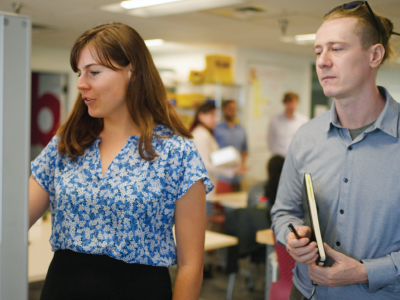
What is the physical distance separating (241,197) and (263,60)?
10.9 feet

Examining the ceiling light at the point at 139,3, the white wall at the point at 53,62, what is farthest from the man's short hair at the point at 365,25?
the white wall at the point at 53,62

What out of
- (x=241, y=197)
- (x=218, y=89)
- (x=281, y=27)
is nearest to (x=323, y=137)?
(x=241, y=197)

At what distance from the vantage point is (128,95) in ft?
4.64

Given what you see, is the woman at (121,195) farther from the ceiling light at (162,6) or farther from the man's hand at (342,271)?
the ceiling light at (162,6)

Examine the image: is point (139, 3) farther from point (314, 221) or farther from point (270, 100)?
point (270, 100)

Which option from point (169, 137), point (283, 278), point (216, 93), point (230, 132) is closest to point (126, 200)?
point (169, 137)

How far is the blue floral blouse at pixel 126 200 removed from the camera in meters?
1.31

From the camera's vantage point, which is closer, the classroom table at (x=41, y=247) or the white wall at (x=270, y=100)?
the classroom table at (x=41, y=247)

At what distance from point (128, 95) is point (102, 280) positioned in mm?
583

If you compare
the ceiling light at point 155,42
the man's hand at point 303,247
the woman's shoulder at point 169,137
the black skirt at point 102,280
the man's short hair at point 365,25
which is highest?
the ceiling light at point 155,42

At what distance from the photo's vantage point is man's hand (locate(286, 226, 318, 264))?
1.31 metres

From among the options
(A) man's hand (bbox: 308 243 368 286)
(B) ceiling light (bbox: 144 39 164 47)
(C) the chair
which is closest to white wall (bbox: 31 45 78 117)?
(B) ceiling light (bbox: 144 39 164 47)

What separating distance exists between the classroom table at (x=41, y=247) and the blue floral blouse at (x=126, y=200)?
113 cm

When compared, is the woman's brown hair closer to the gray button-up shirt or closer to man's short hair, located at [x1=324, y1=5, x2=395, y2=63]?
the gray button-up shirt
